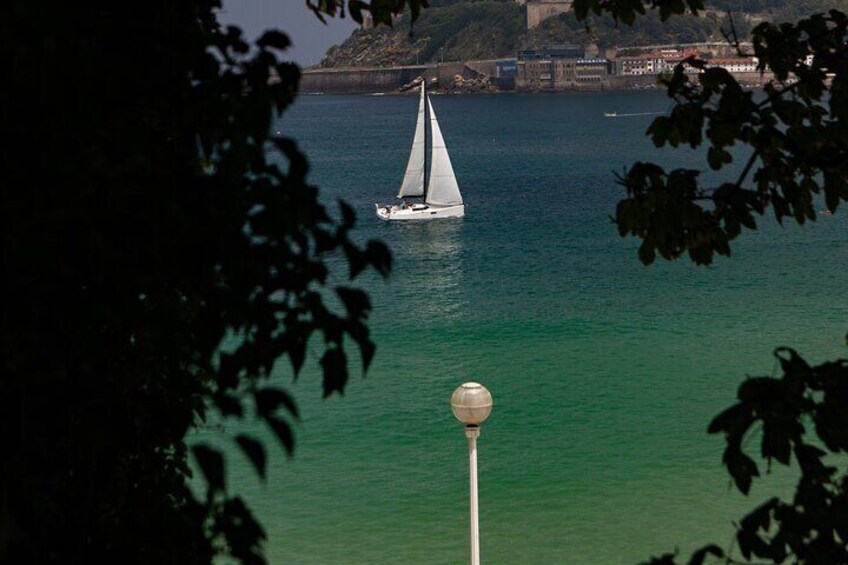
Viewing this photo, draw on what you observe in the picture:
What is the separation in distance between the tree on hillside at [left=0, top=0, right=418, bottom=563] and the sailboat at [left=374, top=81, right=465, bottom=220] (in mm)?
51021

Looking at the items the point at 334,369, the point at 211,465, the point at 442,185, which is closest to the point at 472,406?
the point at 334,369

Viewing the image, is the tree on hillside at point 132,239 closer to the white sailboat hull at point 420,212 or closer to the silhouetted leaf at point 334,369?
the silhouetted leaf at point 334,369

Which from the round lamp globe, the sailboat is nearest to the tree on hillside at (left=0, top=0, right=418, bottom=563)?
the round lamp globe

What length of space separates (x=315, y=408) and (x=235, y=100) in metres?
21.7

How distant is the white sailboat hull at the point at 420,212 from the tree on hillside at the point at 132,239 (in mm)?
51765

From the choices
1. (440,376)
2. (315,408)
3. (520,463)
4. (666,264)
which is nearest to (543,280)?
(666,264)

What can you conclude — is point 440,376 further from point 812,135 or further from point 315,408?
point 812,135

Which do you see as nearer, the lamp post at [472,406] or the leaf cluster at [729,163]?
the leaf cluster at [729,163]

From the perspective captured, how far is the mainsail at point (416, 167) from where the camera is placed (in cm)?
5503

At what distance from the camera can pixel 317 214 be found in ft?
9.59

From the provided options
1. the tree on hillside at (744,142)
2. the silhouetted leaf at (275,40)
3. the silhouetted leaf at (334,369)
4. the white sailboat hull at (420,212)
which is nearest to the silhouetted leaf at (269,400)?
the silhouetted leaf at (334,369)

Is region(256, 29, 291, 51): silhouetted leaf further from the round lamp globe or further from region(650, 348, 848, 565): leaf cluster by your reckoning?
the round lamp globe

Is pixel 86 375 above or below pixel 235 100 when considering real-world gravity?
below

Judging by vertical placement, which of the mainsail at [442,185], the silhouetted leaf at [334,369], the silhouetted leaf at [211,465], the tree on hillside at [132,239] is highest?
the tree on hillside at [132,239]
